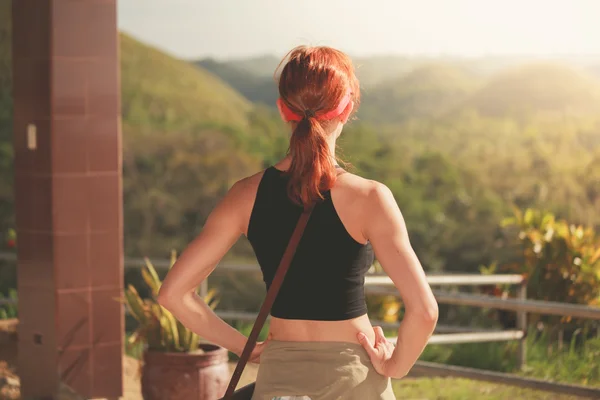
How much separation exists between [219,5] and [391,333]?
10.1 meters

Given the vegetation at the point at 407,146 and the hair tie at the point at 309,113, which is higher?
the hair tie at the point at 309,113

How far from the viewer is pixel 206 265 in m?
2.36

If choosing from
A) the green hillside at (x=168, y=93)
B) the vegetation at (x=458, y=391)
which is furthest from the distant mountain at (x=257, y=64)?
the vegetation at (x=458, y=391)

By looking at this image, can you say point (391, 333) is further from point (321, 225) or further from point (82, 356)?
point (321, 225)

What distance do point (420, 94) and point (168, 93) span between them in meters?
4.68

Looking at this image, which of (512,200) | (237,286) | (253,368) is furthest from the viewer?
(512,200)

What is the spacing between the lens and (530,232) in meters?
8.52

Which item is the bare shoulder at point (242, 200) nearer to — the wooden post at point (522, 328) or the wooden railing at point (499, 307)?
the wooden railing at point (499, 307)

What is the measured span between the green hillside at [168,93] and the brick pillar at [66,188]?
11585mm

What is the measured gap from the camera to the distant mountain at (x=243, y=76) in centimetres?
1831

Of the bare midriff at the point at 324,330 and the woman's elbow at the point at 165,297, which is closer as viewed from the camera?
the bare midriff at the point at 324,330

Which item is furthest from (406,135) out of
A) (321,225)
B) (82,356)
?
(321,225)

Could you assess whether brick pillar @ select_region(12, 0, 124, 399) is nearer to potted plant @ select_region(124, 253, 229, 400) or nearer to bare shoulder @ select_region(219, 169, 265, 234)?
potted plant @ select_region(124, 253, 229, 400)

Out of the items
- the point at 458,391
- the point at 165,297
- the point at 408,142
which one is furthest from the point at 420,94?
the point at 165,297
